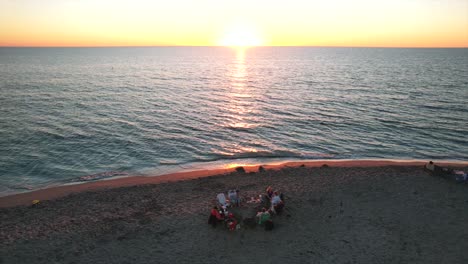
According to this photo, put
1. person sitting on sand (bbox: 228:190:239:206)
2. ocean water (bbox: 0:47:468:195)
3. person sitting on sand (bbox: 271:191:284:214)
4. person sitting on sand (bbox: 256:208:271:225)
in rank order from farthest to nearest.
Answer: ocean water (bbox: 0:47:468:195)
person sitting on sand (bbox: 228:190:239:206)
person sitting on sand (bbox: 271:191:284:214)
person sitting on sand (bbox: 256:208:271:225)

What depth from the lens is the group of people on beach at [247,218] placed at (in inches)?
698

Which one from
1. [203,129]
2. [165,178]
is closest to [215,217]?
[165,178]

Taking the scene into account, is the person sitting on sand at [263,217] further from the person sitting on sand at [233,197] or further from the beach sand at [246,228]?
the person sitting on sand at [233,197]

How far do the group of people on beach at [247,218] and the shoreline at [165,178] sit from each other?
23.9 ft

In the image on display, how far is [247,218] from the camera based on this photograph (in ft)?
58.8

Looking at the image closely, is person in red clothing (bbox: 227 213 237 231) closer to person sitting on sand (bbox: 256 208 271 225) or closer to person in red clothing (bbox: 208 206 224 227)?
person in red clothing (bbox: 208 206 224 227)

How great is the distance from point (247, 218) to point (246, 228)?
55 centimetres

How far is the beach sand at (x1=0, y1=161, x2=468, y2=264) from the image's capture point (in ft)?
51.6

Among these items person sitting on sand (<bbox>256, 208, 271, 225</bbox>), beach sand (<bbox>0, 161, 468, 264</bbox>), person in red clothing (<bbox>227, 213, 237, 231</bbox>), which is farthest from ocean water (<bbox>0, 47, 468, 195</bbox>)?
person sitting on sand (<bbox>256, 208, 271, 225</bbox>)

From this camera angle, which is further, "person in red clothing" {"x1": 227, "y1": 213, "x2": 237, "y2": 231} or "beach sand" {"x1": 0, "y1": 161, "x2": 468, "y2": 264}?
"person in red clothing" {"x1": 227, "y1": 213, "x2": 237, "y2": 231}

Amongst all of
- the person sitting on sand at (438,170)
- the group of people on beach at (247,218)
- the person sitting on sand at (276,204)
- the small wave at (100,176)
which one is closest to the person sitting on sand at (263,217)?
the group of people on beach at (247,218)

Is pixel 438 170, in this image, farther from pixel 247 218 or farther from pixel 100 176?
pixel 100 176

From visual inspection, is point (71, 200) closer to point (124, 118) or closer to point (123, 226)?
point (123, 226)

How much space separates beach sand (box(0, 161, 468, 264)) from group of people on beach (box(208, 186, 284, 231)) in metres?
Answer: 0.37
